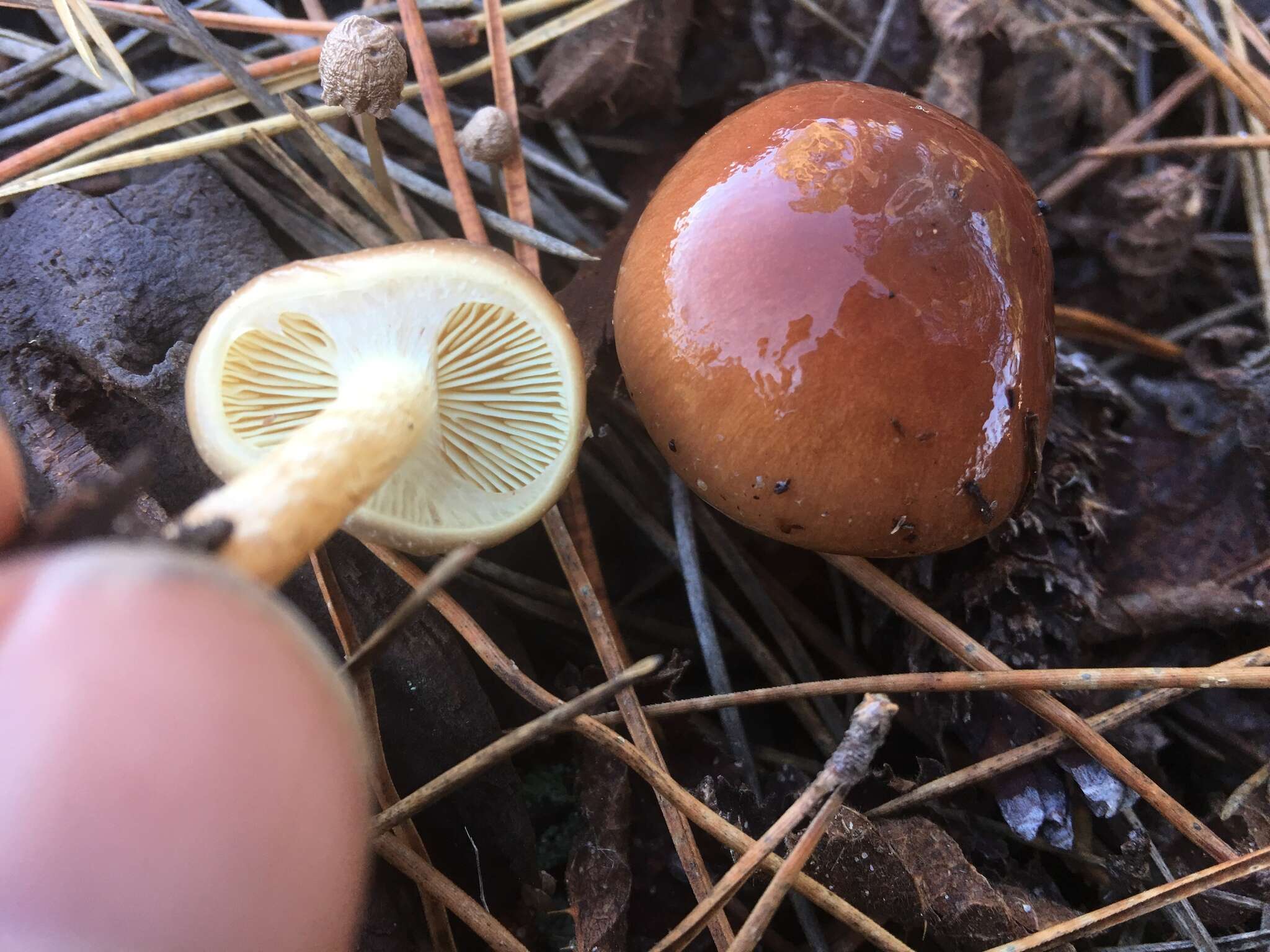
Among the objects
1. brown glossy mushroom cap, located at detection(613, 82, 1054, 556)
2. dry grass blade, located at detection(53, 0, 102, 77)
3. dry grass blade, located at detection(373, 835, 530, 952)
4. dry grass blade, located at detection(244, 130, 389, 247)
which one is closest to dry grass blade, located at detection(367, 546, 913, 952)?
dry grass blade, located at detection(373, 835, 530, 952)

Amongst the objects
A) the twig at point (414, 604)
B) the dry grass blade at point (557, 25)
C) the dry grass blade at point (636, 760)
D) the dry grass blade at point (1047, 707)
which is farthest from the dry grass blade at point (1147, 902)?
the dry grass blade at point (557, 25)

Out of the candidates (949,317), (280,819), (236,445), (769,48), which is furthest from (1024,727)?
(769,48)

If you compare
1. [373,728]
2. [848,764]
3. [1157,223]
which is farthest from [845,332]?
[1157,223]

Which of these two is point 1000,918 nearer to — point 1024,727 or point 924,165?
point 1024,727

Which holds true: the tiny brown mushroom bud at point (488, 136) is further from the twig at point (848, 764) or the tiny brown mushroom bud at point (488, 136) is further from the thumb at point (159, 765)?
the twig at point (848, 764)

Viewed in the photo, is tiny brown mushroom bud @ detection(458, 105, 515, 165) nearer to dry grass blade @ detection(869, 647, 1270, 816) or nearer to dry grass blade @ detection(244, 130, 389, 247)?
dry grass blade @ detection(244, 130, 389, 247)

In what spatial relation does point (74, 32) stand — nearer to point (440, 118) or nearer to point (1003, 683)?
point (440, 118)
